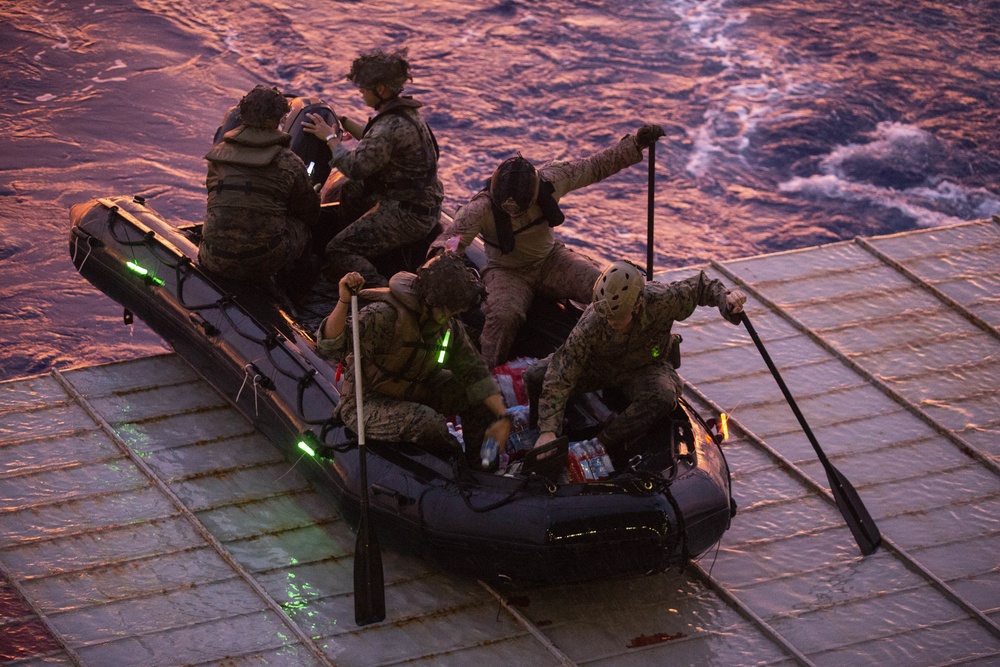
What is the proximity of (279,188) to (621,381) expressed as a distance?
81.6 inches

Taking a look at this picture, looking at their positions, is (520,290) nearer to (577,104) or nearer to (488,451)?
(488,451)

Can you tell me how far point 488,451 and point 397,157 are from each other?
1.96 metres

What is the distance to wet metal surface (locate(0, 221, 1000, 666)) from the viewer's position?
21.4 ft

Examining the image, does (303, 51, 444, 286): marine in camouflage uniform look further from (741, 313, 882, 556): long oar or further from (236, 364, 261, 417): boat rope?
(741, 313, 882, 556): long oar

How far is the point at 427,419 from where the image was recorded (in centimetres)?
676

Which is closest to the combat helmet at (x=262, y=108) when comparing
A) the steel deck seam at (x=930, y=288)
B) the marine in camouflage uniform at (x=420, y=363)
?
the marine in camouflage uniform at (x=420, y=363)

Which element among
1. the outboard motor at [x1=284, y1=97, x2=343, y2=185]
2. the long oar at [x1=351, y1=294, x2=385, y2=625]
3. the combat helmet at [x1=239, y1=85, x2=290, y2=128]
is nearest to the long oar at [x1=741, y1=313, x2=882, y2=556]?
the long oar at [x1=351, y1=294, x2=385, y2=625]

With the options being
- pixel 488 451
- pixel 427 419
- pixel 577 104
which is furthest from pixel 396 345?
pixel 577 104

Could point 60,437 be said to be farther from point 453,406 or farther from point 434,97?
point 434,97

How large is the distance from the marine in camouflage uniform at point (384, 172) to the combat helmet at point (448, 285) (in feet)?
5.12

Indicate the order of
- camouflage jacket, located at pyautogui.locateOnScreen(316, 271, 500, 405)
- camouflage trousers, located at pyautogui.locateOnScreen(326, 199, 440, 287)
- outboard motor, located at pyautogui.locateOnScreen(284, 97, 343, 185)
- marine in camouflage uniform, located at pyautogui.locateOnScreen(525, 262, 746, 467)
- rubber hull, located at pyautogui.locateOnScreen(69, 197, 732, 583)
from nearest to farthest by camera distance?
rubber hull, located at pyautogui.locateOnScreen(69, 197, 732, 583)
camouflage jacket, located at pyautogui.locateOnScreen(316, 271, 500, 405)
marine in camouflage uniform, located at pyautogui.locateOnScreen(525, 262, 746, 467)
camouflage trousers, located at pyautogui.locateOnScreen(326, 199, 440, 287)
outboard motor, located at pyautogui.locateOnScreen(284, 97, 343, 185)

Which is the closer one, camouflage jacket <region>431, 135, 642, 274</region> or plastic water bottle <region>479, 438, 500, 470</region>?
plastic water bottle <region>479, 438, 500, 470</region>

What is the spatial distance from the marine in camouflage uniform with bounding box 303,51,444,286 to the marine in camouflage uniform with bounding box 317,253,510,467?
133 centimetres

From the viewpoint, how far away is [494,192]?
7.51m
